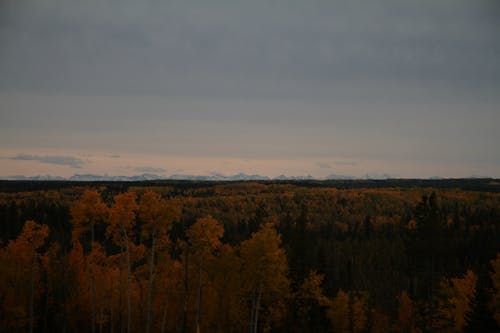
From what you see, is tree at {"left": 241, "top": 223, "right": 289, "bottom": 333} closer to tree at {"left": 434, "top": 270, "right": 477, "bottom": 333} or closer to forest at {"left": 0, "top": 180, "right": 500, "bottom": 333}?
forest at {"left": 0, "top": 180, "right": 500, "bottom": 333}

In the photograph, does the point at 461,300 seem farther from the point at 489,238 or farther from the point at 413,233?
the point at 489,238

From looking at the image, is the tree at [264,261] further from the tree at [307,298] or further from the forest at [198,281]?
the tree at [307,298]

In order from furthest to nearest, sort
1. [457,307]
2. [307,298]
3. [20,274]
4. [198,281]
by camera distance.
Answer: [457,307]
[307,298]
[20,274]
[198,281]

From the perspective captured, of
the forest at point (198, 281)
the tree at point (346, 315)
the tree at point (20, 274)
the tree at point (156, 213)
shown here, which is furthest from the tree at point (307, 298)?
the tree at point (20, 274)

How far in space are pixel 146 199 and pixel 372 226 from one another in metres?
158

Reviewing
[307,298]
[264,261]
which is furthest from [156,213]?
[307,298]

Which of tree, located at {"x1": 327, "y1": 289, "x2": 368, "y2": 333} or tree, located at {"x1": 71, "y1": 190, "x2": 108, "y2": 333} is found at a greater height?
tree, located at {"x1": 71, "y1": 190, "x2": 108, "y2": 333}

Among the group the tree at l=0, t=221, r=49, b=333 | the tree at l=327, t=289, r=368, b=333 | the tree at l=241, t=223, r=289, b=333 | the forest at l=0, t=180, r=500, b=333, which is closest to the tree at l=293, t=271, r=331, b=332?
the forest at l=0, t=180, r=500, b=333

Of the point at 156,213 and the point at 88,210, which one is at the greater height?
the point at 88,210

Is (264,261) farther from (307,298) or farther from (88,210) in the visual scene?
(88,210)

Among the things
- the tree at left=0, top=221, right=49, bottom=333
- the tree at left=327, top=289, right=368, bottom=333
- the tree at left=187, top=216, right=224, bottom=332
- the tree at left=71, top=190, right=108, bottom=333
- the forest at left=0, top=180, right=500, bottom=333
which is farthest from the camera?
the tree at left=327, top=289, right=368, bottom=333

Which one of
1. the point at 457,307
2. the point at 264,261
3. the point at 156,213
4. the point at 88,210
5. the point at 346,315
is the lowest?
the point at 346,315

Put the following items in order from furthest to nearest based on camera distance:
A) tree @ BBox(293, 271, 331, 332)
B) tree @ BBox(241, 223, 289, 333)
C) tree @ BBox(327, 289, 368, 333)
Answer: tree @ BBox(327, 289, 368, 333) → tree @ BBox(293, 271, 331, 332) → tree @ BBox(241, 223, 289, 333)

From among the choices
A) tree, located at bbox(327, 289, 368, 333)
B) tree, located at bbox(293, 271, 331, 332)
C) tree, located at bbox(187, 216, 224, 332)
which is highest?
tree, located at bbox(187, 216, 224, 332)
